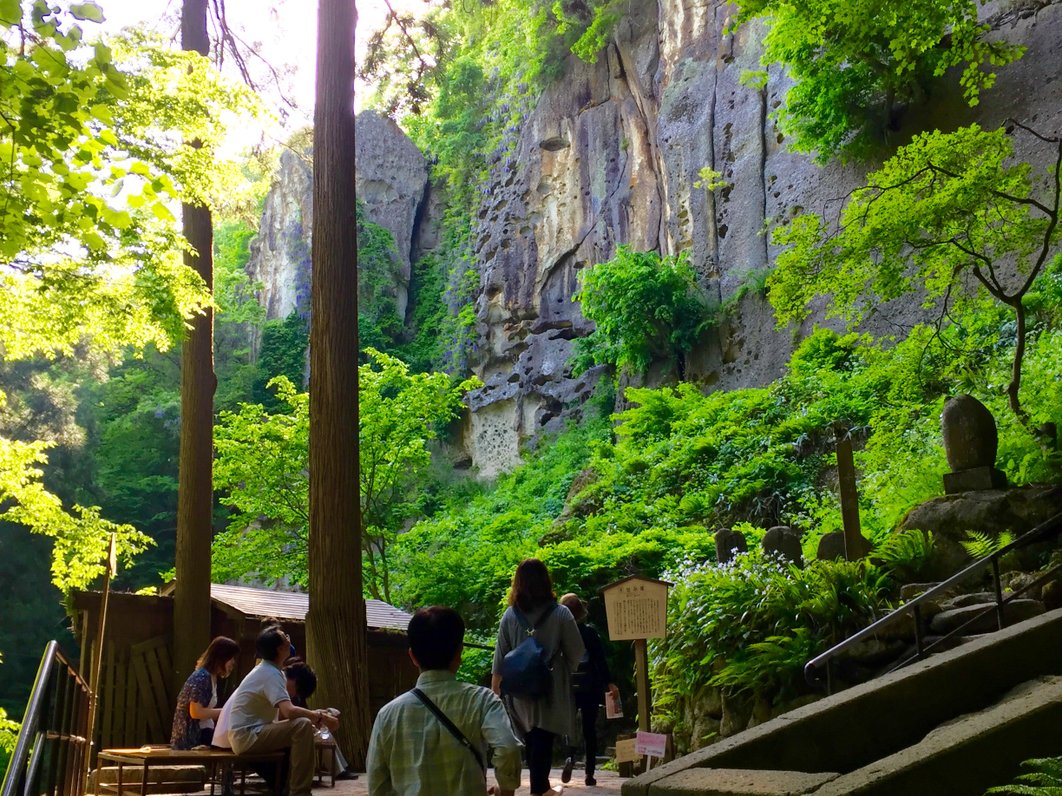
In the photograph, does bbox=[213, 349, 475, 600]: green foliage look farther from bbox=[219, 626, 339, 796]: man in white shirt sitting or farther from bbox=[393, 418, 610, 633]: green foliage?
bbox=[219, 626, 339, 796]: man in white shirt sitting

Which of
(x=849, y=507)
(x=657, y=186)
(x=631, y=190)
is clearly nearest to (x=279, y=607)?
(x=849, y=507)

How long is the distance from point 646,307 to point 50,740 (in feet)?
61.0

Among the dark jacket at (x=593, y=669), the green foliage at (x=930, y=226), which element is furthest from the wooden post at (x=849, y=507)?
the dark jacket at (x=593, y=669)

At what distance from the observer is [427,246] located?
34625 mm

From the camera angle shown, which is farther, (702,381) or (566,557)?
(702,381)

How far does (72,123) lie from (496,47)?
28187mm

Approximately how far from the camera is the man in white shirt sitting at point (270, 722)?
19.5 feet

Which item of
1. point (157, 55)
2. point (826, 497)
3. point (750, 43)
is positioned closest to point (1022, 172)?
point (826, 497)

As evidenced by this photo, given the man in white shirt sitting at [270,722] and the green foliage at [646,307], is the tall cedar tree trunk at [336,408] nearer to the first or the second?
the man in white shirt sitting at [270,722]

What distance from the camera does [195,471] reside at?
11.3 meters

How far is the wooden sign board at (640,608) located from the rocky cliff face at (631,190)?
12.0 meters

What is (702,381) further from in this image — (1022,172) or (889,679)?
(889,679)

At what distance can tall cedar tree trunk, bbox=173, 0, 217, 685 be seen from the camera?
10.6m

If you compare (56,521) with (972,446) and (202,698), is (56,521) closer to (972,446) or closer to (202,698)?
(202,698)
